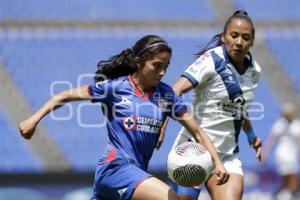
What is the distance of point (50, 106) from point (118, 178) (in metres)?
0.72

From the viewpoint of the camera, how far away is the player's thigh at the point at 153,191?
561cm

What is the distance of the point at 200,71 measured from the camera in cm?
668

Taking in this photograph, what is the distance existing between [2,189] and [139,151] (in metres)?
6.75

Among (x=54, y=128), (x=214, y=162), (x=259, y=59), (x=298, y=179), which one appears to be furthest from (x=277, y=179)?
(x=214, y=162)

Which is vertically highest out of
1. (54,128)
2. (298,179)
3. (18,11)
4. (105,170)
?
(18,11)

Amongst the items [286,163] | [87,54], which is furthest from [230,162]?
[87,54]

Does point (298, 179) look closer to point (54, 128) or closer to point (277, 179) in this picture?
point (277, 179)

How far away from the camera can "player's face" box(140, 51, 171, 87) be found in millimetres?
5914

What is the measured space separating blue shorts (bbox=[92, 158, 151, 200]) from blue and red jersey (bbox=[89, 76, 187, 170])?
62 millimetres

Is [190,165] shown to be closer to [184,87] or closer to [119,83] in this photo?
[119,83]

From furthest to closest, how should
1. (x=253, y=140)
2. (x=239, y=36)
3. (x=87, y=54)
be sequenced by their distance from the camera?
(x=87, y=54), (x=253, y=140), (x=239, y=36)

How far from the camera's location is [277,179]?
1365cm

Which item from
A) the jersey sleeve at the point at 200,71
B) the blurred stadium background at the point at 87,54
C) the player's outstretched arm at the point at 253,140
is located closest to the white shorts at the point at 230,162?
the player's outstretched arm at the point at 253,140

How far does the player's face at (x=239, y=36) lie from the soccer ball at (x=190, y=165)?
109cm
